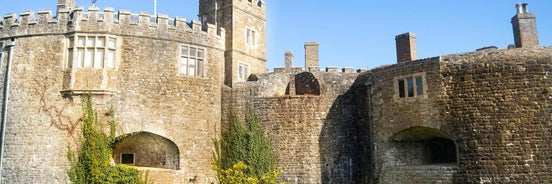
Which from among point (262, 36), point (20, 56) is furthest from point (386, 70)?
point (20, 56)

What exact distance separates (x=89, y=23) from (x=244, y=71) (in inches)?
319

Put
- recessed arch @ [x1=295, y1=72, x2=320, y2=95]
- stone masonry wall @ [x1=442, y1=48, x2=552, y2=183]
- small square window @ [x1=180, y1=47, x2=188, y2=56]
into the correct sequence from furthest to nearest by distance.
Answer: recessed arch @ [x1=295, y1=72, x2=320, y2=95], small square window @ [x1=180, y1=47, x2=188, y2=56], stone masonry wall @ [x1=442, y1=48, x2=552, y2=183]

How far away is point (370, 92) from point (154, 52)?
9.97m

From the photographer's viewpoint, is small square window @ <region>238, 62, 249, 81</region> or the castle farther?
small square window @ <region>238, 62, 249, 81</region>

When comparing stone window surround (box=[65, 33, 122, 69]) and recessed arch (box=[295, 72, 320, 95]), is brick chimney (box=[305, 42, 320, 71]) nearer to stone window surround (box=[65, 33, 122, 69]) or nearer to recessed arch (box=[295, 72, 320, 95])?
recessed arch (box=[295, 72, 320, 95])

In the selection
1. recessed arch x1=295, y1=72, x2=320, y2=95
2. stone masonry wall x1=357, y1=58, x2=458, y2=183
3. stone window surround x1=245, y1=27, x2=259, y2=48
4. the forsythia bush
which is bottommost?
the forsythia bush

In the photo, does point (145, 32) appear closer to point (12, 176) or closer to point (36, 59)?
point (36, 59)

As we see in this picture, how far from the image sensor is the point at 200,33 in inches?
953

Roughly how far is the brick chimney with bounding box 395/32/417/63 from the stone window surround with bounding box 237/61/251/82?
7.97 m

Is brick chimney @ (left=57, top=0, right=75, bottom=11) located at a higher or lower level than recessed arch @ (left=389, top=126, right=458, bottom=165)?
higher

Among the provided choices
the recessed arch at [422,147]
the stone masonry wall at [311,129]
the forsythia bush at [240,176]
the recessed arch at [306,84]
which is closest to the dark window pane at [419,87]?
the recessed arch at [422,147]

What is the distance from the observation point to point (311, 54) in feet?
91.6

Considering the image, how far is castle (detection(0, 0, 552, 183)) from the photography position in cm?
1917

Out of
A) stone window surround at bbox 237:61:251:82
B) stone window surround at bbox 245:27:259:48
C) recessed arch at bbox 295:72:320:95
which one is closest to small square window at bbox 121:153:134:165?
stone window surround at bbox 237:61:251:82
